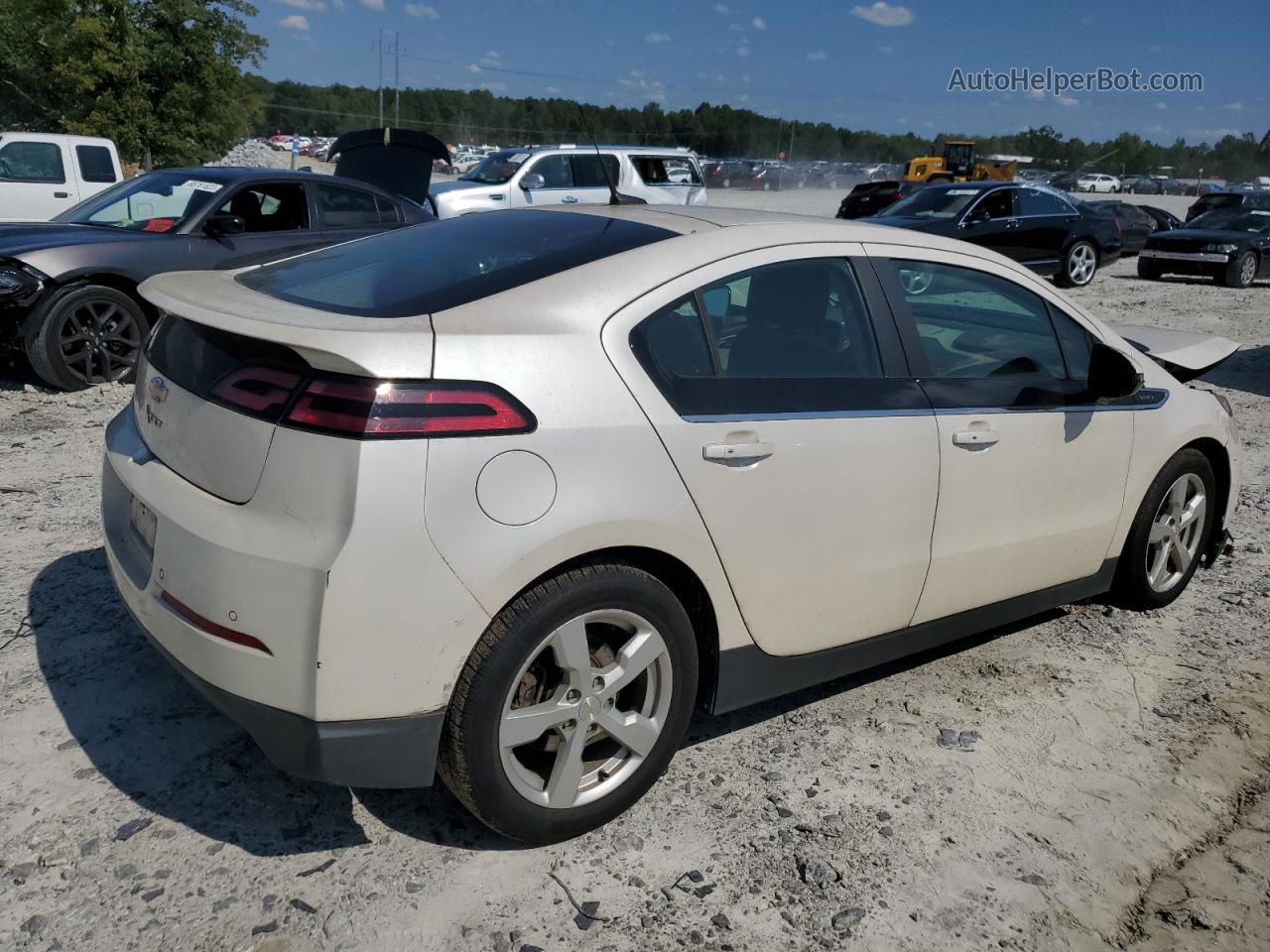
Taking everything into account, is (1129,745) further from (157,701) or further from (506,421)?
(157,701)

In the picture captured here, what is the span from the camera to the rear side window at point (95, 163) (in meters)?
14.5

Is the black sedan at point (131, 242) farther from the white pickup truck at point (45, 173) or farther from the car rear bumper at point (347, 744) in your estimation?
the white pickup truck at point (45, 173)

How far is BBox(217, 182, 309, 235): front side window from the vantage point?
8117mm

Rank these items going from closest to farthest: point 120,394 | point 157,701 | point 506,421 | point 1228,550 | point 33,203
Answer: point 506,421 → point 157,701 → point 1228,550 → point 120,394 → point 33,203

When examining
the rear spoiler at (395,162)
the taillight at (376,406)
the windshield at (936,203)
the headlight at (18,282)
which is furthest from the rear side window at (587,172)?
the taillight at (376,406)

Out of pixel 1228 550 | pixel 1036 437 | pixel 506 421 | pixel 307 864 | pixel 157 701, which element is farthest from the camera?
pixel 1228 550

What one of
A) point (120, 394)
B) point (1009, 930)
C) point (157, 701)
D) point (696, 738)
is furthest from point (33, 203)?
point (1009, 930)

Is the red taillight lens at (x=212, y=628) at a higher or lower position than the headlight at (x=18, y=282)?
higher

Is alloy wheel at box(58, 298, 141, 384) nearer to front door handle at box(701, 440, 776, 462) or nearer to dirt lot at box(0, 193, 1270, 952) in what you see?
dirt lot at box(0, 193, 1270, 952)

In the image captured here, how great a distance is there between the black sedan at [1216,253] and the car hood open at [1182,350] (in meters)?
14.1

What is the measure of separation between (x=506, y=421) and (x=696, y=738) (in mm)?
1442

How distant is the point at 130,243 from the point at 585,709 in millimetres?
6253

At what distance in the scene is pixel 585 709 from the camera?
8.80ft

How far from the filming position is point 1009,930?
2.57 meters
